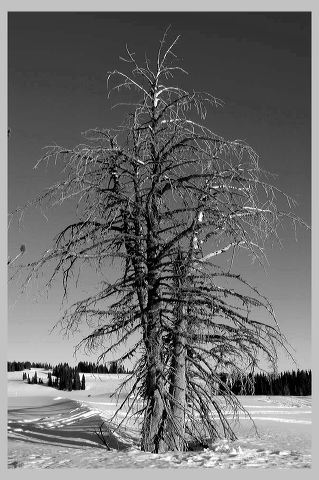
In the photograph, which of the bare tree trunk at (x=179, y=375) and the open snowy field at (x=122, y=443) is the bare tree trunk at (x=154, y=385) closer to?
the bare tree trunk at (x=179, y=375)

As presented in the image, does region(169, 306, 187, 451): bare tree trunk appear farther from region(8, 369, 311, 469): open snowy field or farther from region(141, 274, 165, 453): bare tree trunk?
region(8, 369, 311, 469): open snowy field

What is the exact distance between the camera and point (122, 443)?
13.6 metres

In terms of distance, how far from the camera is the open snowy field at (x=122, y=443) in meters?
8.37

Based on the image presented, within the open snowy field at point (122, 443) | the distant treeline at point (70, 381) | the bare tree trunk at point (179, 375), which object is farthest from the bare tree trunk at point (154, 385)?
the distant treeline at point (70, 381)

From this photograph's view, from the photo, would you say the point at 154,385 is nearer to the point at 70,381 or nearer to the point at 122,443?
the point at 122,443

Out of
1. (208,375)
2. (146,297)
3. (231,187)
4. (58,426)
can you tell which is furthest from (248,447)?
(58,426)

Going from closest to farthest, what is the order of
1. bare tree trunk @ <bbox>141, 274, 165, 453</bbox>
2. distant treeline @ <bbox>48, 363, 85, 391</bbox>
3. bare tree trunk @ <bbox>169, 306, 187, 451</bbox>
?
bare tree trunk @ <bbox>141, 274, 165, 453</bbox> < bare tree trunk @ <bbox>169, 306, 187, 451</bbox> < distant treeline @ <bbox>48, 363, 85, 391</bbox>

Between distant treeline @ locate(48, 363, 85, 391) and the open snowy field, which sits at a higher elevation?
the open snowy field

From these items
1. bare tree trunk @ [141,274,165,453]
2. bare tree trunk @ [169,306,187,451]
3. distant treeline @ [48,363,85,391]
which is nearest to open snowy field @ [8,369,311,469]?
bare tree trunk @ [141,274,165,453]

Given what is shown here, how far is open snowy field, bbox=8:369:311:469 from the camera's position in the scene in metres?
8.37

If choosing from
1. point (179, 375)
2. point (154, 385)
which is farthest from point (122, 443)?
point (154, 385)

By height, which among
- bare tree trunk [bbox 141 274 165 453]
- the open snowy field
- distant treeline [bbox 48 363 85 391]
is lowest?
distant treeline [bbox 48 363 85 391]

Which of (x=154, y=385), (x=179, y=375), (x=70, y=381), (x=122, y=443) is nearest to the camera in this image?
(x=154, y=385)

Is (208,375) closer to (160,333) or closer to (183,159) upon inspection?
(160,333)
